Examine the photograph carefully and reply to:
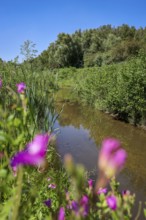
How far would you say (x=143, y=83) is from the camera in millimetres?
9922

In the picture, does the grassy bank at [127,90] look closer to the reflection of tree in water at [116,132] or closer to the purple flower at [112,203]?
the reflection of tree in water at [116,132]

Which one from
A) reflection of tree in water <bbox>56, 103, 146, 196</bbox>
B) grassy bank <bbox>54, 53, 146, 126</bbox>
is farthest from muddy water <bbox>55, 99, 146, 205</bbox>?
grassy bank <bbox>54, 53, 146, 126</bbox>

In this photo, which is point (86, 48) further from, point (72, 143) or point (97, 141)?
point (72, 143)

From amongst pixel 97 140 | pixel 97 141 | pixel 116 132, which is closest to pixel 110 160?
pixel 97 141

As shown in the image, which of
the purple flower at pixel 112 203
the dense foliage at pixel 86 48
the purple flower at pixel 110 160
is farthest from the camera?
the dense foliage at pixel 86 48

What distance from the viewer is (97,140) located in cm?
879

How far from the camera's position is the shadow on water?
5824 mm

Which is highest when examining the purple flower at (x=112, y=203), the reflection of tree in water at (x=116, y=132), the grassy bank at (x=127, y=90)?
the purple flower at (x=112, y=203)

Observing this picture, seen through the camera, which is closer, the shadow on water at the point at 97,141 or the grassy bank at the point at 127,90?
the shadow on water at the point at 97,141

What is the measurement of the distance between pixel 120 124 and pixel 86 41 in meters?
42.3

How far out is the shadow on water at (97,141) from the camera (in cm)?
582

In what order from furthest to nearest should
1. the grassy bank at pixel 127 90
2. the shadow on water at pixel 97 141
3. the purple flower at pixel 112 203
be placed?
the grassy bank at pixel 127 90 → the shadow on water at pixel 97 141 → the purple flower at pixel 112 203

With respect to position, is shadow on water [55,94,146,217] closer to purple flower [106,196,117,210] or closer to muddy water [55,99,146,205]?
muddy water [55,99,146,205]

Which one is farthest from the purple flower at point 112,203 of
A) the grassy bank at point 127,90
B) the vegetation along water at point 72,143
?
the grassy bank at point 127,90
